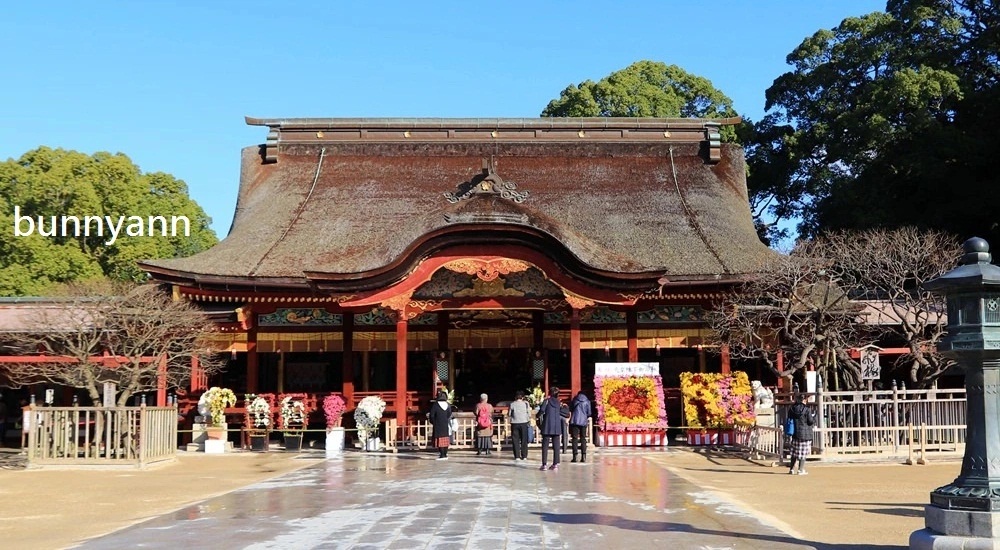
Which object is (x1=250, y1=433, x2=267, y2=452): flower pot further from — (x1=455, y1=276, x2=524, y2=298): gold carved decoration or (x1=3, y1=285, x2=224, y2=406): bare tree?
(x1=455, y1=276, x2=524, y2=298): gold carved decoration

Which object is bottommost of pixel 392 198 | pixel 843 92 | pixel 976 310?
pixel 976 310

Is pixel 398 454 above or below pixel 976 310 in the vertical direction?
below

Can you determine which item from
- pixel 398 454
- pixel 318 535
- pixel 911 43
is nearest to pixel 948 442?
pixel 398 454

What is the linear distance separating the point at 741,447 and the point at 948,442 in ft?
14.8

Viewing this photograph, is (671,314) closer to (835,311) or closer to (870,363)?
(835,311)

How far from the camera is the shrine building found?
22.5 metres

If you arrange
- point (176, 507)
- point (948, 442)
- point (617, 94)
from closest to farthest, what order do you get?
point (176, 507) < point (948, 442) < point (617, 94)

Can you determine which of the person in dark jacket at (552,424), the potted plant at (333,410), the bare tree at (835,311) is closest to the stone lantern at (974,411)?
the person in dark jacket at (552,424)

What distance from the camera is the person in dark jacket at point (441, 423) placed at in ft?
67.2

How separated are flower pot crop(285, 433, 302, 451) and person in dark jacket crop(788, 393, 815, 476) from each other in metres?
11.8

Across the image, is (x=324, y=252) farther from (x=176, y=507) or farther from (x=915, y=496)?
(x=915, y=496)

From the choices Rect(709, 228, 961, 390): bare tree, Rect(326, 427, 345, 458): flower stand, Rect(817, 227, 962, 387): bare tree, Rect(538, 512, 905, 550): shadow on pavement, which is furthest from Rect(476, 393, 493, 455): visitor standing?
Rect(538, 512, 905, 550): shadow on pavement

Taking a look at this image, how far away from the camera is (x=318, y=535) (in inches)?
403

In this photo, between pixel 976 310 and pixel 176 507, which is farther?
pixel 176 507
